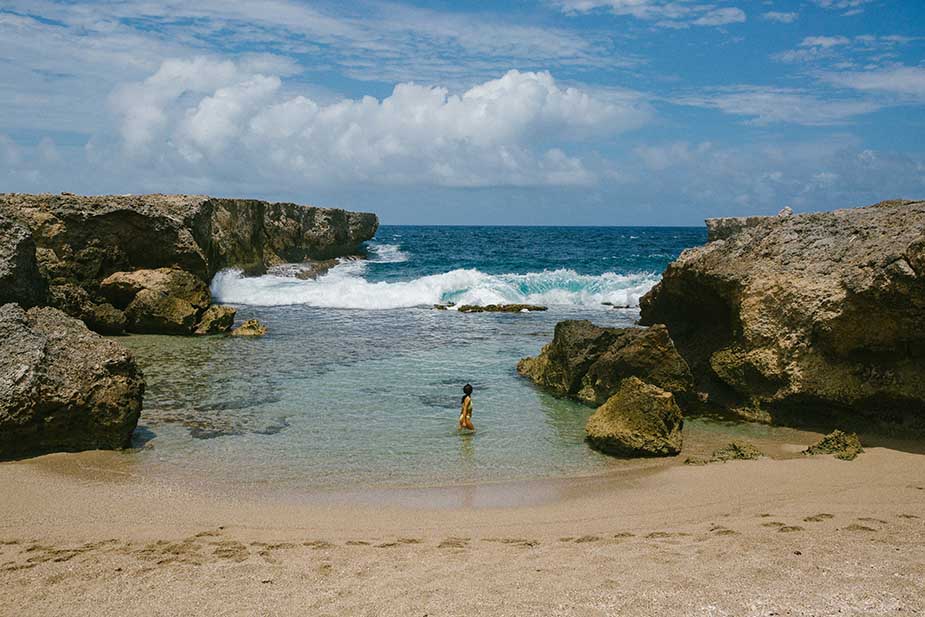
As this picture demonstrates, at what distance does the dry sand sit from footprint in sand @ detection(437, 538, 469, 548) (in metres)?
0.03

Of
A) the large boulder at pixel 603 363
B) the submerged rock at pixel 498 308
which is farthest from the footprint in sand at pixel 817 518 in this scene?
the submerged rock at pixel 498 308

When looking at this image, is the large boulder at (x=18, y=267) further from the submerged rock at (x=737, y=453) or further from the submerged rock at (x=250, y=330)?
the submerged rock at (x=737, y=453)

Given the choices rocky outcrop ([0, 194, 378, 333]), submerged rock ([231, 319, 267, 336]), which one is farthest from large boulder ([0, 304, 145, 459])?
submerged rock ([231, 319, 267, 336])

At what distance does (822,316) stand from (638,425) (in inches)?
115

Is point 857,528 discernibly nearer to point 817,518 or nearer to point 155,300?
point 817,518

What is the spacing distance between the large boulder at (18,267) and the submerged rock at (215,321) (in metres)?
7.90

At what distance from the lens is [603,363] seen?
11.6m

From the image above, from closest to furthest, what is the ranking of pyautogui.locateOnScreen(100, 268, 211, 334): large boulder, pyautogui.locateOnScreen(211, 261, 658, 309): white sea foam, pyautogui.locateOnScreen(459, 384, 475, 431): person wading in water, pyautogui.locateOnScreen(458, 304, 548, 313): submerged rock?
pyautogui.locateOnScreen(459, 384, 475, 431): person wading in water < pyautogui.locateOnScreen(100, 268, 211, 334): large boulder < pyautogui.locateOnScreen(458, 304, 548, 313): submerged rock < pyautogui.locateOnScreen(211, 261, 658, 309): white sea foam

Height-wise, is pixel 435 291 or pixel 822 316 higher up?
pixel 822 316

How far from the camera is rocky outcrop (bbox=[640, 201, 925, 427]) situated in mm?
9039

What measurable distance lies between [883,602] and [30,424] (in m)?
8.32

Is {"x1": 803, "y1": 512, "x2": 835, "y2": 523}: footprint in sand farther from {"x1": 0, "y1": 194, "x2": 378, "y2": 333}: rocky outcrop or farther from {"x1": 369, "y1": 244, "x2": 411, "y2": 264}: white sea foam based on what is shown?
{"x1": 369, "y1": 244, "x2": 411, "y2": 264}: white sea foam

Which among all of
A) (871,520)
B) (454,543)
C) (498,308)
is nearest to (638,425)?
(871,520)

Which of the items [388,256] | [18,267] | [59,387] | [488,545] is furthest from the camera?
[388,256]
